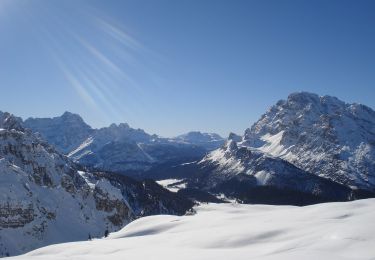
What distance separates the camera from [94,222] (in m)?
115

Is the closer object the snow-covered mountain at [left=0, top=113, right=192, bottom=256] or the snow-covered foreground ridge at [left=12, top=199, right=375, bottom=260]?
the snow-covered foreground ridge at [left=12, top=199, right=375, bottom=260]

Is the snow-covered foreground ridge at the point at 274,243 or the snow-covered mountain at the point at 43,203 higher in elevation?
the snow-covered mountain at the point at 43,203

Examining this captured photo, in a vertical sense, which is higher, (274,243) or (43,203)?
(43,203)

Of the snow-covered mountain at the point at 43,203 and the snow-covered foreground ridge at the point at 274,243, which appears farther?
the snow-covered mountain at the point at 43,203

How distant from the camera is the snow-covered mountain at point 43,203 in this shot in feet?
311

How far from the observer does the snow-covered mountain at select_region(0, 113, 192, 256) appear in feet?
311

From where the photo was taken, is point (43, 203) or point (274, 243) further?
point (43, 203)

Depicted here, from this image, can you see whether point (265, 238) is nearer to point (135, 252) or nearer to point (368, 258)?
point (135, 252)

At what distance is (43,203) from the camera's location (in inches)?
4188

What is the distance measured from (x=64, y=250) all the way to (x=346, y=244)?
28527 millimetres

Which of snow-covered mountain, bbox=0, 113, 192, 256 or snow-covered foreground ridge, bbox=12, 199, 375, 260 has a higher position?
snow-covered mountain, bbox=0, 113, 192, 256

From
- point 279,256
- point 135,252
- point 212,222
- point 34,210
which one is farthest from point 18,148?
point 279,256

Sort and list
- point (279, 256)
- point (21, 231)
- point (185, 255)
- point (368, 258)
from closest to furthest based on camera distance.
A: point (368, 258)
point (279, 256)
point (185, 255)
point (21, 231)

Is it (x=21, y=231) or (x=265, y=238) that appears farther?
(x=21, y=231)
